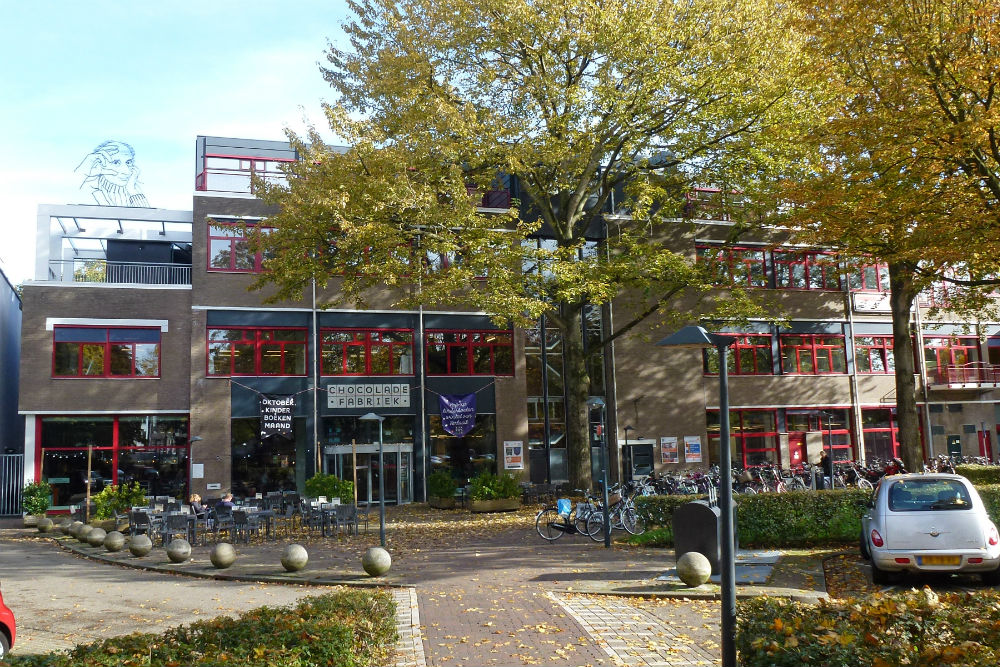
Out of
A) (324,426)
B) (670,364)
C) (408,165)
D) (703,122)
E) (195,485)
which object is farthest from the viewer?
(670,364)

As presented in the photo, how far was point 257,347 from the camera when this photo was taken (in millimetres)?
28125

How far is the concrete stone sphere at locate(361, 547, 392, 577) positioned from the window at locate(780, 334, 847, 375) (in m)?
23.9

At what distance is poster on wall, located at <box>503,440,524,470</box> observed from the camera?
30.2 metres

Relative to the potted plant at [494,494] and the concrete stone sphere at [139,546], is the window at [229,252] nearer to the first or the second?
the potted plant at [494,494]

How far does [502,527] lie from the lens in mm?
20625

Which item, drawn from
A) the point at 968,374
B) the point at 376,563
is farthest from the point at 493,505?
the point at 968,374

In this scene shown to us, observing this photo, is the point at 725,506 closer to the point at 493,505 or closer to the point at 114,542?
the point at 114,542

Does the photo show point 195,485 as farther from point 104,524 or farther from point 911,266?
point 911,266

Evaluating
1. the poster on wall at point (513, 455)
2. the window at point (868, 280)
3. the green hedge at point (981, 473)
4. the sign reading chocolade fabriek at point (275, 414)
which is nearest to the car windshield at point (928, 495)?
the green hedge at point (981, 473)

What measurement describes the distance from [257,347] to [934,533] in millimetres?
21864

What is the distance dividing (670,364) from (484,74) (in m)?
15.0

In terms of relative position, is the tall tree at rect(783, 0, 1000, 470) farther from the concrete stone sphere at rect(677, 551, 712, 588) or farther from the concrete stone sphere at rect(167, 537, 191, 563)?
the concrete stone sphere at rect(167, 537, 191, 563)

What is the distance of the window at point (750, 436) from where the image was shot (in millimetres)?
32625

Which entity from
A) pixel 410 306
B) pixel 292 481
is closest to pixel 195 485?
pixel 292 481
